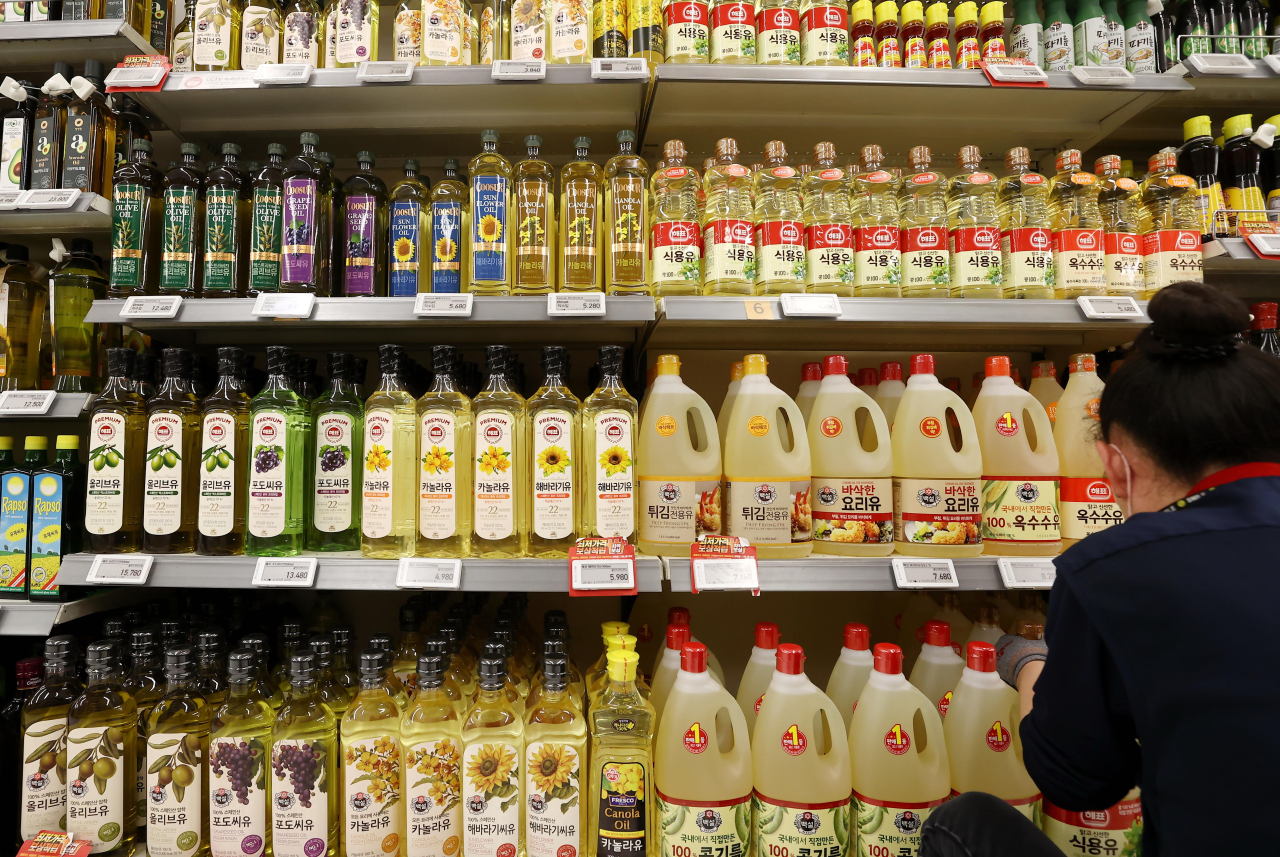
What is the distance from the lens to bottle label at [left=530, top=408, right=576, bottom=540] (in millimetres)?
1390

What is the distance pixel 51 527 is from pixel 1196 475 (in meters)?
2.23

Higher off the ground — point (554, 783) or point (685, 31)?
point (685, 31)

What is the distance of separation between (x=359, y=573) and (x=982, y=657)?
1285mm

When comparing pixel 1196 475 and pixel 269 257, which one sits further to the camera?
pixel 269 257

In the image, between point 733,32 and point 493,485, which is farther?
point 733,32

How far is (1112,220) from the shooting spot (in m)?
1.59

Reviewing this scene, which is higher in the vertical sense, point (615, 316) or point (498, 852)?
point (615, 316)

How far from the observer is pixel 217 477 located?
4.65 ft

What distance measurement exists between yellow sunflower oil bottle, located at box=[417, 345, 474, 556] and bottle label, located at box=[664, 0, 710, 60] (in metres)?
0.90

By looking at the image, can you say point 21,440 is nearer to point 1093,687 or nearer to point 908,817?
point 908,817

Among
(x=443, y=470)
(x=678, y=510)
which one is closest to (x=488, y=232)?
(x=443, y=470)

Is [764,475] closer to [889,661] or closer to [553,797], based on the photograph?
[889,661]

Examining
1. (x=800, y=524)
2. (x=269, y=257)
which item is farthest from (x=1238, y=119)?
(x=269, y=257)

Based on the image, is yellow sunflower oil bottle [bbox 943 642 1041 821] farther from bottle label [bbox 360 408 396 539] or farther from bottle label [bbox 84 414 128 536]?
bottle label [bbox 84 414 128 536]
